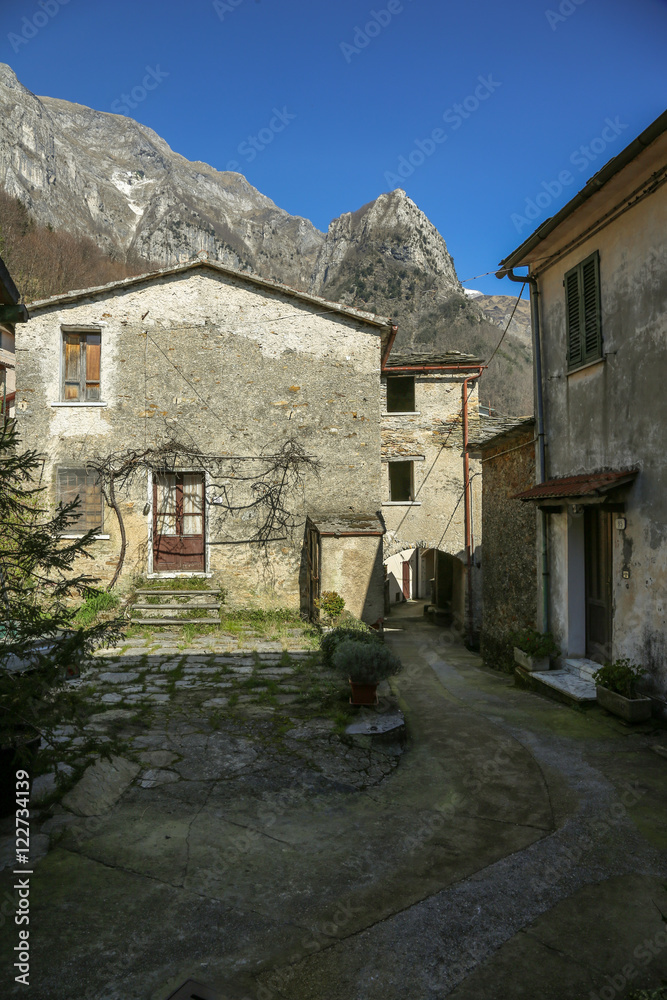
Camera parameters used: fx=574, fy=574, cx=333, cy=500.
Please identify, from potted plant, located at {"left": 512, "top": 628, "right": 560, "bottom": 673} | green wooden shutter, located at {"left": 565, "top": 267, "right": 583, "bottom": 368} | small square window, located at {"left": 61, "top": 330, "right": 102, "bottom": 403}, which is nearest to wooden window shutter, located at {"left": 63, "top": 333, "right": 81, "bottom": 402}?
small square window, located at {"left": 61, "top": 330, "right": 102, "bottom": 403}

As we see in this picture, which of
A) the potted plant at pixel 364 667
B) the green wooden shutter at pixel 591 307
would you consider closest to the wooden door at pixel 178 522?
the potted plant at pixel 364 667

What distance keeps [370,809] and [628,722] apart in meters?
3.24

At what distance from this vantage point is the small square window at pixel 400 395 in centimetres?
1778

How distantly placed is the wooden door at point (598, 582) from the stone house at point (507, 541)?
3.52ft

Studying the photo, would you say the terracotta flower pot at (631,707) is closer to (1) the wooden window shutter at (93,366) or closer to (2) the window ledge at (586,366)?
(2) the window ledge at (586,366)

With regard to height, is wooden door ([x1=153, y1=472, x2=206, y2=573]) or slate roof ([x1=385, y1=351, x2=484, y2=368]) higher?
slate roof ([x1=385, y1=351, x2=484, y2=368])

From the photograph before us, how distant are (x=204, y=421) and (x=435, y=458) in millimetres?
8340

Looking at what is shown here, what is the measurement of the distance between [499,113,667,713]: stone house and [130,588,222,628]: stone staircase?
5964 mm

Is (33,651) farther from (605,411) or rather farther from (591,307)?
(591,307)

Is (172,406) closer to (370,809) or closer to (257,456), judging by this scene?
(257,456)

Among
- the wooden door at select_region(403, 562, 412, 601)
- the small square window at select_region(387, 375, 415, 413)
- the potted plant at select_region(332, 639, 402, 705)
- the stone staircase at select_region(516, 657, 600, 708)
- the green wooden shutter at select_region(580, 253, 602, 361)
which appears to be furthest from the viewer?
the wooden door at select_region(403, 562, 412, 601)

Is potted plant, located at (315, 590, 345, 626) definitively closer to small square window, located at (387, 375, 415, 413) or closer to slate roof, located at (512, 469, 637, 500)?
slate roof, located at (512, 469, 637, 500)

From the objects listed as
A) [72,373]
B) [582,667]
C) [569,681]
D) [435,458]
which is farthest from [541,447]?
[72,373]

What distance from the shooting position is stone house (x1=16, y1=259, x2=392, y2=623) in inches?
451
